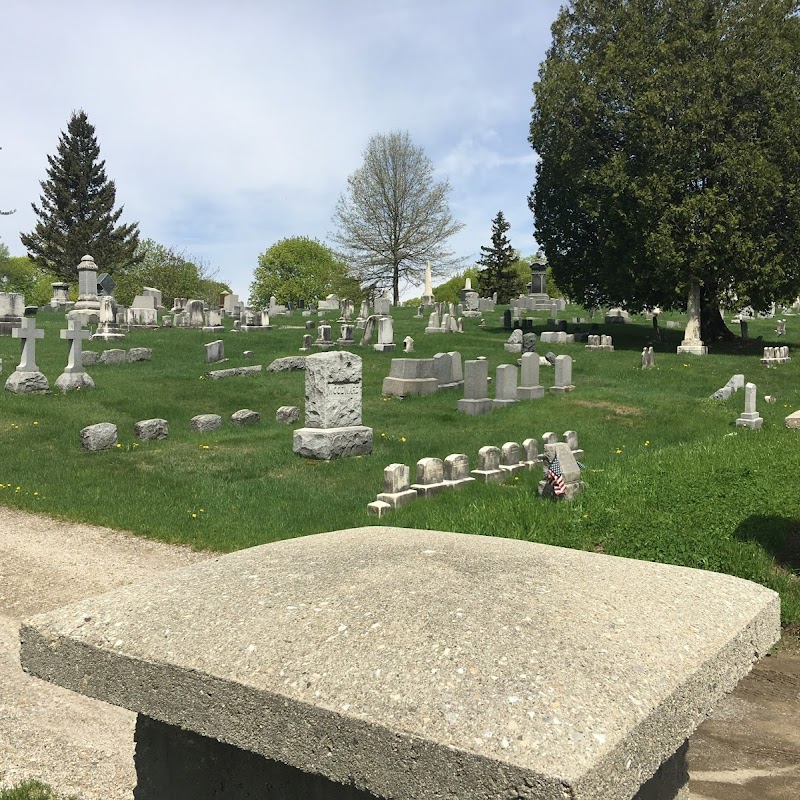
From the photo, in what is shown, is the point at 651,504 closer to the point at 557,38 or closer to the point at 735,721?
the point at 735,721

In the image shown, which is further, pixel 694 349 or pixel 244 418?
pixel 694 349

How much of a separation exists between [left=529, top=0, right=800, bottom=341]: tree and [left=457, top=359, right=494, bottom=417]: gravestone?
13031 mm

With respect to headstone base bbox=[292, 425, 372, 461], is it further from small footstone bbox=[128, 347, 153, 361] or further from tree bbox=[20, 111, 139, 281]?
tree bbox=[20, 111, 139, 281]

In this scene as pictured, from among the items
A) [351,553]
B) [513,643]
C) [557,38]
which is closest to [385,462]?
[351,553]

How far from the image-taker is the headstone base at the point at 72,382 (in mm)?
17844

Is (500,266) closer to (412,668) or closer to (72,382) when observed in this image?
(72,382)

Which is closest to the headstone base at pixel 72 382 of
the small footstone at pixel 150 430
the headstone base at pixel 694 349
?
the small footstone at pixel 150 430

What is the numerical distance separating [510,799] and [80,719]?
4.10m

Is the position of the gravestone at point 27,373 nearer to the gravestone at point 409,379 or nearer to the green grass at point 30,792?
the gravestone at point 409,379

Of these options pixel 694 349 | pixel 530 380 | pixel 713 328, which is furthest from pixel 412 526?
pixel 713 328

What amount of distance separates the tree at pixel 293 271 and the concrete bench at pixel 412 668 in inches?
2619

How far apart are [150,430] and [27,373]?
18.6 feet

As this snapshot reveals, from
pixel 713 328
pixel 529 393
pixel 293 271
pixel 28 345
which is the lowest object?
pixel 529 393

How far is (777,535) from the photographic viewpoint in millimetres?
7711
